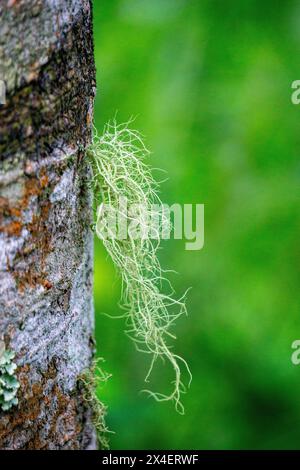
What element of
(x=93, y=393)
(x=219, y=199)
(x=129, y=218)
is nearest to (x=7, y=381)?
(x=93, y=393)

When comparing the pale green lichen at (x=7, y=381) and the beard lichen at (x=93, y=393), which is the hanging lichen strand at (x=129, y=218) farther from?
the pale green lichen at (x=7, y=381)

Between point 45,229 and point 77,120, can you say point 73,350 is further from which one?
point 77,120

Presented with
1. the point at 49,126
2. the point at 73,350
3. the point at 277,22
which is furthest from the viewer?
the point at 277,22

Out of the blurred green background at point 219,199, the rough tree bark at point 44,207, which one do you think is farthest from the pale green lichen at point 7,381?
the blurred green background at point 219,199

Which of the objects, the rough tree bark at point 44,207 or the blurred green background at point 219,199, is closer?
the rough tree bark at point 44,207

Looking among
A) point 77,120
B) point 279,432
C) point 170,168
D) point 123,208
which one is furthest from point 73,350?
point 279,432

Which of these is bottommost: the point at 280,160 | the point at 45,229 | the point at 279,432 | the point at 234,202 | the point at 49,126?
the point at 279,432
